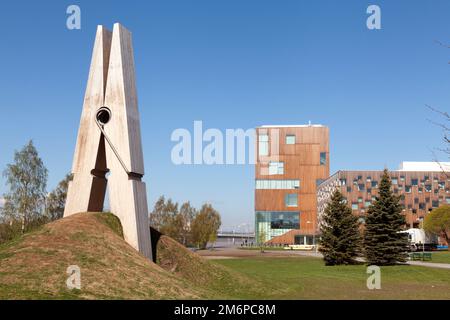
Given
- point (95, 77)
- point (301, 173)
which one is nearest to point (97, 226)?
point (95, 77)

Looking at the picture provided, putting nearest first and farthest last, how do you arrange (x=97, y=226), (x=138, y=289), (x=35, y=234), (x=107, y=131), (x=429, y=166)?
(x=138, y=289) < (x=35, y=234) < (x=97, y=226) < (x=107, y=131) < (x=429, y=166)

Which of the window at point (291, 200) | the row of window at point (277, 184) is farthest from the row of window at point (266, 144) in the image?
the window at point (291, 200)

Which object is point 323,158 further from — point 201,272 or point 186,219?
point 201,272

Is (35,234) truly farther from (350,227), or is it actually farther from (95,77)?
(350,227)

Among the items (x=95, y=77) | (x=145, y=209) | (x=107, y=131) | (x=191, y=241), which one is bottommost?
(x=191, y=241)

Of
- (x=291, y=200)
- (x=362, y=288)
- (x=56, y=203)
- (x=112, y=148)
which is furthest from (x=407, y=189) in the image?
(x=112, y=148)

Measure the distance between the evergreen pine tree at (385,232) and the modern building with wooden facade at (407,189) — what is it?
48963 mm

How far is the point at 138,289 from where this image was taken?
553 inches

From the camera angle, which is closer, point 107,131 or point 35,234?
point 35,234

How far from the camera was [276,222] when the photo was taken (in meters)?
106

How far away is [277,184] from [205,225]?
83.6ft

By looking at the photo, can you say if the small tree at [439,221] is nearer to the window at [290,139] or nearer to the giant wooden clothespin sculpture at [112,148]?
the window at [290,139]

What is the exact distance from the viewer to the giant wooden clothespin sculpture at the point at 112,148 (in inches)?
773
